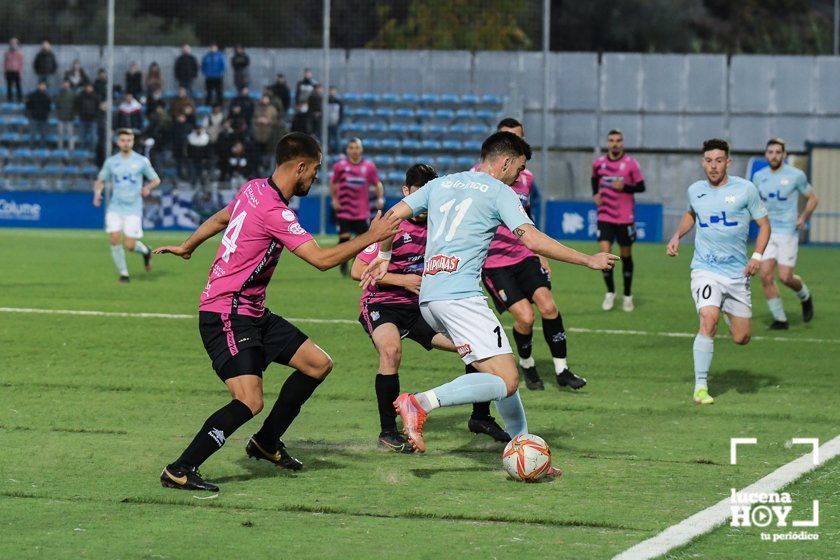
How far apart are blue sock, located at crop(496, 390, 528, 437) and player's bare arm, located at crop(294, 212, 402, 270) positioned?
1.35 metres

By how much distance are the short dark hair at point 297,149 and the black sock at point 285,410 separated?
1.28 metres

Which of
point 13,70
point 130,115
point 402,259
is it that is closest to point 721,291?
point 402,259

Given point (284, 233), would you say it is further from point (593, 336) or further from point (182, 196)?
point (182, 196)

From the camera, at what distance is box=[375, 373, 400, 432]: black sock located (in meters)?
8.76

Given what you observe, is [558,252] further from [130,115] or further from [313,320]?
[130,115]

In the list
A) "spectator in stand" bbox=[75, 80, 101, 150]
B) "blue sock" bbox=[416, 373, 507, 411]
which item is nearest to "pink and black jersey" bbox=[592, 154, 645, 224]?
"blue sock" bbox=[416, 373, 507, 411]

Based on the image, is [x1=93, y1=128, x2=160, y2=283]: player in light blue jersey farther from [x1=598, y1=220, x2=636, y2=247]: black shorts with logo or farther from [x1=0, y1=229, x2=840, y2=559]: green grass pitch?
[x1=598, y1=220, x2=636, y2=247]: black shorts with logo

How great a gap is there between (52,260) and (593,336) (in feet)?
39.0

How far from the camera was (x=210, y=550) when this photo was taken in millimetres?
6039

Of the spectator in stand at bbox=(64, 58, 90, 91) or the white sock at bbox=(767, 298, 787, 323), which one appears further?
the spectator in stand at bbox=(64, 58, 90, 91)

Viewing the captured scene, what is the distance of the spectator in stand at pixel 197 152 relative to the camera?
32.6 m

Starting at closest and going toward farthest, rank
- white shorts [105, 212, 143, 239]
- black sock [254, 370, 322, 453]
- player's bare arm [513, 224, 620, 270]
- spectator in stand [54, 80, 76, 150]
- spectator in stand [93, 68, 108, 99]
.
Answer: player's bare arm [513, 224, 620, 270] → black sock [254, 370, 322, 453] → white shorts [105, 212, 143, 239] → spectator in stand [93, 68, 108, 99] → spectator in stand [54, 80, 76, 150]

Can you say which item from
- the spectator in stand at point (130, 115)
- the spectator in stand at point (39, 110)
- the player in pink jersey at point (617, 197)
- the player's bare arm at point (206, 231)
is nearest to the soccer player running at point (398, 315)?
the player's bare arm at point (206, 231)

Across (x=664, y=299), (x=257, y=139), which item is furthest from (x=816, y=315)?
(x=257, y=139)
